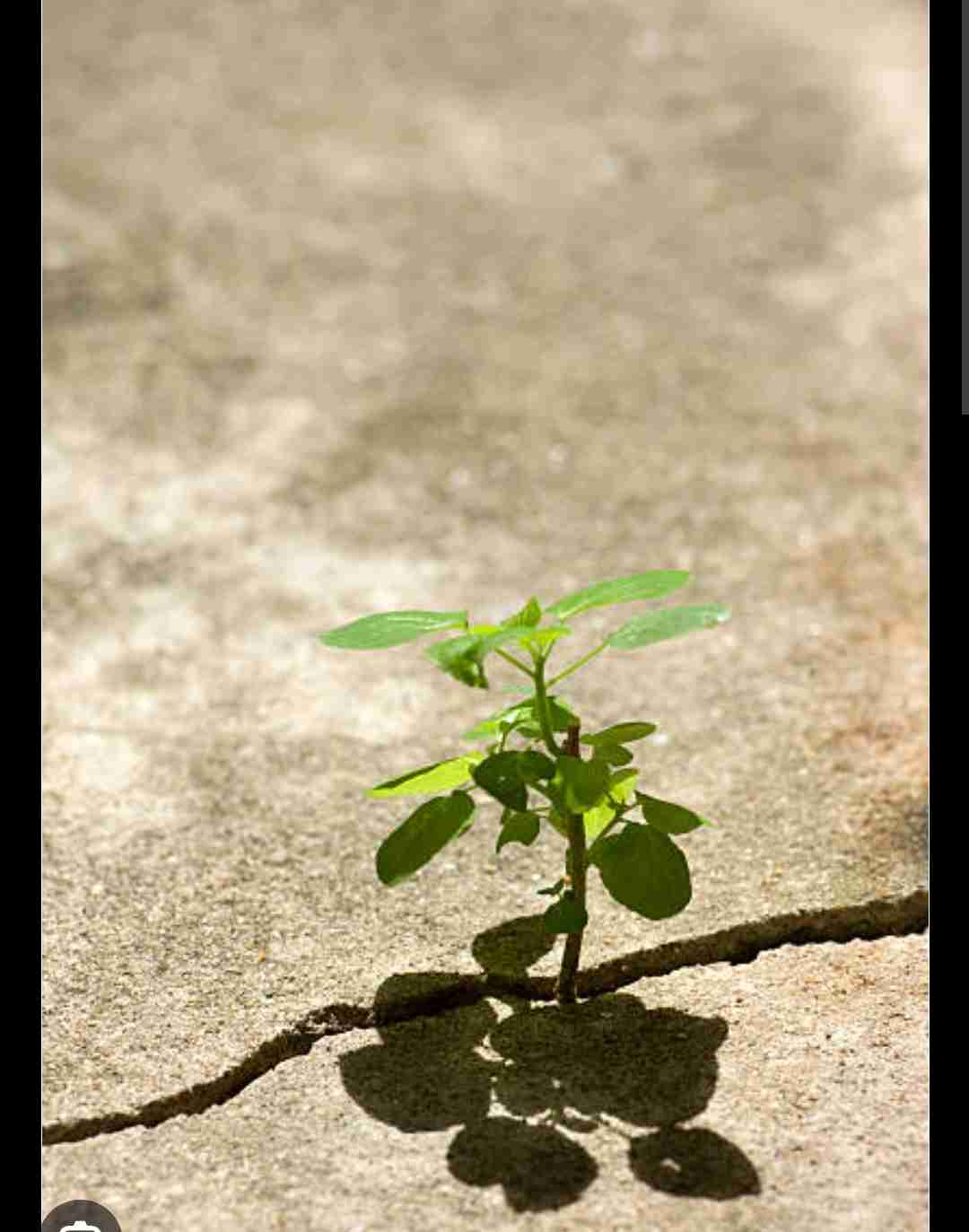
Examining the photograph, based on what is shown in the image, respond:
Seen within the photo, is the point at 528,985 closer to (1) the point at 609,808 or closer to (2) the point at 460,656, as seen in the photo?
(1) the point at 609,808

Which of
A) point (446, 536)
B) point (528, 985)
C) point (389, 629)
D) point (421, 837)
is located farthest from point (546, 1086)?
point (446, 536)

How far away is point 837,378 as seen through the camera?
334cm

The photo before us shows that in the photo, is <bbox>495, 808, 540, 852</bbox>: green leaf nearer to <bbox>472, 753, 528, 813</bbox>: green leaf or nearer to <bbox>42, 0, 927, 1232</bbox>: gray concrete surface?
<bbox>472, 753, 528, 813</bbox>: green leaf

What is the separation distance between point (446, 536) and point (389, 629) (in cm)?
123

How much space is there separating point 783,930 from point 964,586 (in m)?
0.68

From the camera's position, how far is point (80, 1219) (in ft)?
5.27

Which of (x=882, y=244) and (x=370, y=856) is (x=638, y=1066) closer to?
(x=370, y=856)

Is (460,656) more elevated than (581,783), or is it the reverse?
(460,656)

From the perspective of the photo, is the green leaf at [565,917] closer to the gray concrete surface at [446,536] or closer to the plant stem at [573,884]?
the plant stem at [573,884]

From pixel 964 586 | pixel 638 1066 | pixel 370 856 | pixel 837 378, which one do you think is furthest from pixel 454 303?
pixel 638 1066

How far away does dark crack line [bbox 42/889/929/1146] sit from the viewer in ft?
5.70

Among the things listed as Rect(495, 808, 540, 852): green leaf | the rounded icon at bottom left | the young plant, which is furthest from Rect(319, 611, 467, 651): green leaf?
the rounded icon at bottom left

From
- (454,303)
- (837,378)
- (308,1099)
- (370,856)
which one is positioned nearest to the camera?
(308,1099)

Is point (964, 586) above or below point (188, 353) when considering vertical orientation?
below
